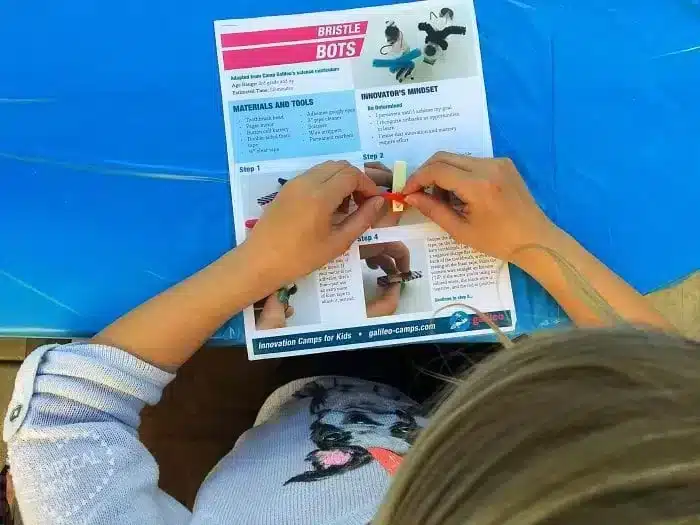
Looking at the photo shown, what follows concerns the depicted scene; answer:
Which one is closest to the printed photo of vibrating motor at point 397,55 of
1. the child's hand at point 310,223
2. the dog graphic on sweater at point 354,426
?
the child's hand at point 310,223

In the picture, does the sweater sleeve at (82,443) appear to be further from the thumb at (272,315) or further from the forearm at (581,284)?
the forearm at (581,284)

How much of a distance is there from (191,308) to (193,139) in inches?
6.0

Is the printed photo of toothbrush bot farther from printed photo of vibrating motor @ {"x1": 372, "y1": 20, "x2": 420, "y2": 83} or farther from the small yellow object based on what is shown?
printed photo of vibrating motor @ {"x1": 372, "y1": 20, "x2": 420, "y2": 83}

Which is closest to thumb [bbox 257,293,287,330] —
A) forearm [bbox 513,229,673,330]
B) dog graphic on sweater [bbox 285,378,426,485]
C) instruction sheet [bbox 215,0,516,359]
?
instruction sheet [bbox 215,0,516,359]

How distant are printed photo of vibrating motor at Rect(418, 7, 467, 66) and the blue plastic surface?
27 mm

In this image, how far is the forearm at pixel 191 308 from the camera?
1.83ft

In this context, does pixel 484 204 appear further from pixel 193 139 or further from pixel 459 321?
pixel 193 139

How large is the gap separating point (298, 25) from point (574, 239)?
311 mm

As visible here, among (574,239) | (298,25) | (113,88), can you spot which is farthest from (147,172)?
(574,239)

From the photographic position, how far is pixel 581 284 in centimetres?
55

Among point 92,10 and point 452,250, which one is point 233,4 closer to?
point 92,10

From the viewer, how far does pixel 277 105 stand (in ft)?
1.96

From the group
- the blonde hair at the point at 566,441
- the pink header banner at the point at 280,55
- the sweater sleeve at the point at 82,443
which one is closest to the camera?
the blonde hair at the point at 566,441

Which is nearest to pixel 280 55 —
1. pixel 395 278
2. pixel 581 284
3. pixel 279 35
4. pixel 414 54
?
pixel 279 35
